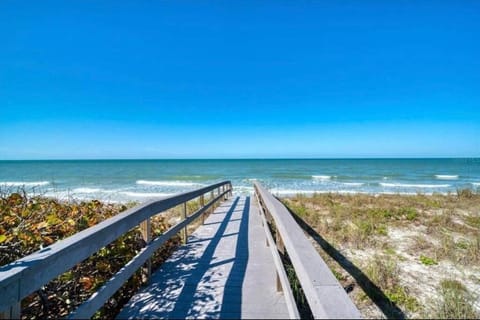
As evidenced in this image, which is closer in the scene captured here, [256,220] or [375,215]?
[256,220]

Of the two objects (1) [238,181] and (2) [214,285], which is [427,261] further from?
(1) [238,181]

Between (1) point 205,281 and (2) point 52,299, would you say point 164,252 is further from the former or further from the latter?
(2) point 52,299

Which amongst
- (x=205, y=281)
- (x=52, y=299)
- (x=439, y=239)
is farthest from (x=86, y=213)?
(x=439, y=239)

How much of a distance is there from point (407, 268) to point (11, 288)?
5.26m

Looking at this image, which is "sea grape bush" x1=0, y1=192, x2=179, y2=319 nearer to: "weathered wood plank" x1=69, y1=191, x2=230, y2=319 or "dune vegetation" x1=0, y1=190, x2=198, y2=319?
"dune vegetation" x1=0, y1=190, x2=198, y2=319

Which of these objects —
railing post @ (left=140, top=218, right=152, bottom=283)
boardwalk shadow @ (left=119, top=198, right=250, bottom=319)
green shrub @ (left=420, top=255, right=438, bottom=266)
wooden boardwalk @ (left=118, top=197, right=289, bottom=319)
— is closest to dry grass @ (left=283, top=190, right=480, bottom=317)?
green shrub @ (left=420, top=255, right=438, bottom=266)

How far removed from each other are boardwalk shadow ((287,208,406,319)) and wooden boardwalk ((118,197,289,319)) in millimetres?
1483

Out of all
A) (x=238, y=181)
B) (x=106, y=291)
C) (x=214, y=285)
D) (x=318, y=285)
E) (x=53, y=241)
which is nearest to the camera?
(x=318, y=285)

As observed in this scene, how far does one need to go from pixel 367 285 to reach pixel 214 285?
2.44 metres

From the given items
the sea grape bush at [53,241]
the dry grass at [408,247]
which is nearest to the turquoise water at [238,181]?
the sea grape bush at [53,241]

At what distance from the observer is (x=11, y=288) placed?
40.9 inches

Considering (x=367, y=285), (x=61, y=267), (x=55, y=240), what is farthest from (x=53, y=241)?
(x=367, y=285)

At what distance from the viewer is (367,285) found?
3611 millimetres

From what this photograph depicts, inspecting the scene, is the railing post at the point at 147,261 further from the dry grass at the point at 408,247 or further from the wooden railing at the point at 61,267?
the dry grass at the point at 408,247
